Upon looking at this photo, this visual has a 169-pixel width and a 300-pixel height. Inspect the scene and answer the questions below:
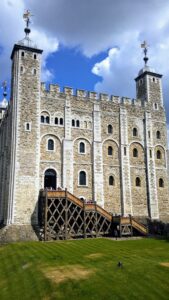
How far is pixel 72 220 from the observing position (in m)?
25.3

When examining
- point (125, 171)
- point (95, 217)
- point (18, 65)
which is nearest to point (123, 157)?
A: point (125, 171)

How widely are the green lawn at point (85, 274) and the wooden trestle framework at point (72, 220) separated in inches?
226

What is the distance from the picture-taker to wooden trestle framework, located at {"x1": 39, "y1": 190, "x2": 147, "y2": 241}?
78.5ft

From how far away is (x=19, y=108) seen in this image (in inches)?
1070

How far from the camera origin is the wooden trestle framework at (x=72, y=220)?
2392 centimetres

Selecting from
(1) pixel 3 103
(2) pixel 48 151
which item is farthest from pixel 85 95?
(1) pixel 3 103

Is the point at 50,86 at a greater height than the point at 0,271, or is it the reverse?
the point at 50,86

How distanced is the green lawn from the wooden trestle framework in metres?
5.73

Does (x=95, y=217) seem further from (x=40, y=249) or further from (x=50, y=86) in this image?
(x=50, y=86)

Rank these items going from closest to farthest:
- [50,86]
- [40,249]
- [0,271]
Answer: [0,271] → [40,249] → [50,86]

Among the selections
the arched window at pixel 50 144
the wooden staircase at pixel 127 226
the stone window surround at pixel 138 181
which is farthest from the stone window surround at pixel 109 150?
the wooden staircase at pixel 127 226

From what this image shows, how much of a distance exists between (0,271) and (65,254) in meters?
3.92

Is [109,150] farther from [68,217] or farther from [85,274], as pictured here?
[85,274]

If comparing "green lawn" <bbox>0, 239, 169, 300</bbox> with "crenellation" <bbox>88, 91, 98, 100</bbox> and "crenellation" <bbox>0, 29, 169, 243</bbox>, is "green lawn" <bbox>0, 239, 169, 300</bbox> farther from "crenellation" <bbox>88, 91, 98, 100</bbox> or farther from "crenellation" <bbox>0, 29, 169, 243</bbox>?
"crenellation" <bbox>88, 91, 98, 100</bbox>
